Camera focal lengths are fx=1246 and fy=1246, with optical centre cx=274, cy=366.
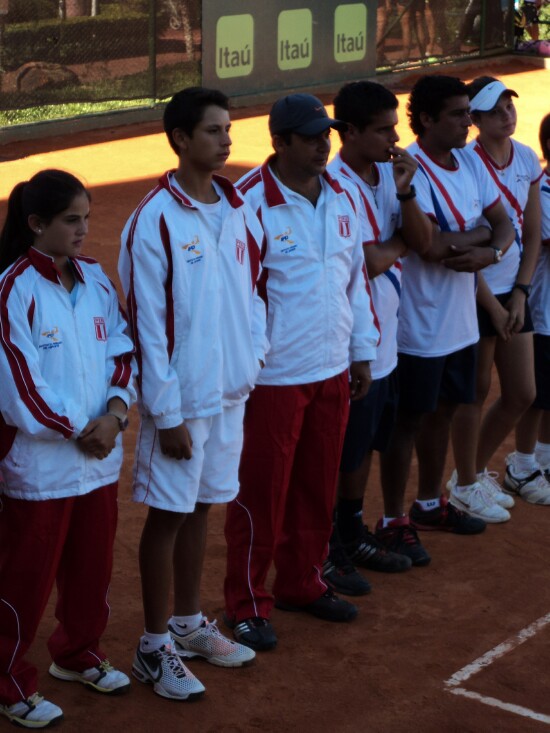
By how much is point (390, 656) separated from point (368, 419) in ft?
3.69

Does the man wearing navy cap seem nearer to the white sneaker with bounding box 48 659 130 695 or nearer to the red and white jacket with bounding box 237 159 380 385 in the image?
the red and white jacket with bounding box 237 159 380 385

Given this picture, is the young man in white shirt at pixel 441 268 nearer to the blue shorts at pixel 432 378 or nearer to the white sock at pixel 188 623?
the blue shorts at pixel 432 378

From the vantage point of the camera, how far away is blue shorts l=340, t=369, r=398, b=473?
5875mm

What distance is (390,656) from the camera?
542 cm

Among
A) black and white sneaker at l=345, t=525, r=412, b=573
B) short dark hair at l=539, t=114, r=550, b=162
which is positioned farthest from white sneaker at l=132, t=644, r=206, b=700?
short dark hair at l=539, t=114, r=550, b=162

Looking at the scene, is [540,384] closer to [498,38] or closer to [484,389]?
[484,389]

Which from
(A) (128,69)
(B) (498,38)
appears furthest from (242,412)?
(B) (498,38)

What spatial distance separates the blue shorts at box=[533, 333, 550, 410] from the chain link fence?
11153 millimetres

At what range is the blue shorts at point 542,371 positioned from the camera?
7305 mm

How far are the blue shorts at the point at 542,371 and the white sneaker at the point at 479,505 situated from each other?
69 centimetres

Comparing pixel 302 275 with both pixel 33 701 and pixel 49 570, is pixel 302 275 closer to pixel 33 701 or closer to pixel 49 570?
pixel 49 570

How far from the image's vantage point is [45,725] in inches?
184

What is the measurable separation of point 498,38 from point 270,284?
20207mm

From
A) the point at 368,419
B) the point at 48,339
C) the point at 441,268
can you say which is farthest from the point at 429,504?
the point at 48,339
